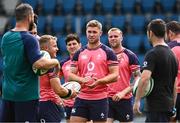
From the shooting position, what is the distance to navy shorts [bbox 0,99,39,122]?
764 centimetres

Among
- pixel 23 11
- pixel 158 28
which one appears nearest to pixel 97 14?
pixel 158 28

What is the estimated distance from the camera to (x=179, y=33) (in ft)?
33.3

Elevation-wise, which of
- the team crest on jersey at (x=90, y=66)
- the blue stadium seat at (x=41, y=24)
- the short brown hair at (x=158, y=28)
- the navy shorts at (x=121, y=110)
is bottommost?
the navy shorts at (x=121, y=110)

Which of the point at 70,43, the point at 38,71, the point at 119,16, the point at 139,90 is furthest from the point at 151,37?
the point at 119,16

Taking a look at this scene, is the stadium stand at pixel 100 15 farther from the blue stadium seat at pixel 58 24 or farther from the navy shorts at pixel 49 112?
the navy shorts at pixel 49 112

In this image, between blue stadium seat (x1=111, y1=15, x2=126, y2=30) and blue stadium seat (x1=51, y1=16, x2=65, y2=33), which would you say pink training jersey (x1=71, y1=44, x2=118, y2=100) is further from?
blue stadium seat (x1=51, y1=16, x2=65, y2=33)

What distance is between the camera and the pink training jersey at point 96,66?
956 cm

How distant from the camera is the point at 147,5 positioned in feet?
65.3

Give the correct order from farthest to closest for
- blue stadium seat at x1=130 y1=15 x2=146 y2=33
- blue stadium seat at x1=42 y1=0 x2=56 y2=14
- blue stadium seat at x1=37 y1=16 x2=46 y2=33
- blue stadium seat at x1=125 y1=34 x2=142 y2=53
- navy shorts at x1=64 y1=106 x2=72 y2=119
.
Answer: blue stadium seat at x1=42 y1=0 x2=56 y2=14
blue stadium seat at x1=130 y1=15 x2=146 y2=33
blue stadium seat at x1=37 y1=16 x2=46 y2=33
blue stadium seat at x1=125 y1=34 x2=142 y2=53
navy shorts at x1=64 y1=106 x2=72 y2=119

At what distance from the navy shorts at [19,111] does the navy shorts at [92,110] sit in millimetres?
1879

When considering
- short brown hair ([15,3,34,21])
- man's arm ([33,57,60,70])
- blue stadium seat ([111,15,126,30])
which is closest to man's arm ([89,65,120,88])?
man's arm ([33,57,60,70])

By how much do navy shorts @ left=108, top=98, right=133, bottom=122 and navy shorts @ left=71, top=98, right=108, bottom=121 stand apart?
1.21 m

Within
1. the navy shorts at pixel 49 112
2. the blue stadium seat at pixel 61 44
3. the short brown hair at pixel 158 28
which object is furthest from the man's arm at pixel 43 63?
the blue stadium seat at pixel 61 44

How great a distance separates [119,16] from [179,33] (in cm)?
898
